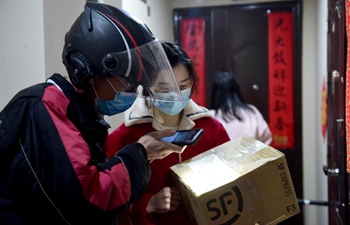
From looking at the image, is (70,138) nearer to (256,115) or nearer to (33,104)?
(33,104)

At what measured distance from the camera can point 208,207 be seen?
1.10 meters

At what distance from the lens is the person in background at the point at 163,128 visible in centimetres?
132

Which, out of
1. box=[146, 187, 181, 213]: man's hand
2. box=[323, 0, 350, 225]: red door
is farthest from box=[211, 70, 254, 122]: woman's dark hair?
box=[146, 187, 181, 213]: man's hand

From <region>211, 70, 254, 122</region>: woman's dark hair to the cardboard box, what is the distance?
1.78 metres

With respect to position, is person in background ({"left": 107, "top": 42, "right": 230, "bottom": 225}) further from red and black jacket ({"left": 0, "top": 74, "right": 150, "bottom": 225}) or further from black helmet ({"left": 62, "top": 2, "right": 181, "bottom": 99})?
red and black jacket ({"left": 0, "top": 74, "right": 150, "bottom": 225})

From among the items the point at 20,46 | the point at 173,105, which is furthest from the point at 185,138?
the point at 20,46

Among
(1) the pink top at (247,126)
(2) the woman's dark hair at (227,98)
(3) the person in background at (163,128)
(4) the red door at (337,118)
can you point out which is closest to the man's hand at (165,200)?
(3) the person in background at (163,128)

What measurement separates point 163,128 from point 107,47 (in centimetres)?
55

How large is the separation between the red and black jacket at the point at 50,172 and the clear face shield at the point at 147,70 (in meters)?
0.15

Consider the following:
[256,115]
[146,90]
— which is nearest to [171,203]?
[146,90]

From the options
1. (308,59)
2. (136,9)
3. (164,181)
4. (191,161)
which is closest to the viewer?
(191,161)

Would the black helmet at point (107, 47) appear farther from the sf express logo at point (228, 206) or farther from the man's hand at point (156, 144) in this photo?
the sf express logo at point (228, 206)

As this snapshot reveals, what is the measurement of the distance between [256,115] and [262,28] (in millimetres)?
981

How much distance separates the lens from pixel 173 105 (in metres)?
1.30
